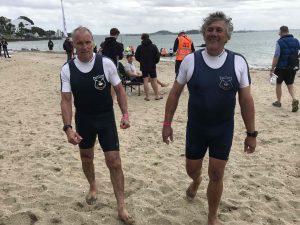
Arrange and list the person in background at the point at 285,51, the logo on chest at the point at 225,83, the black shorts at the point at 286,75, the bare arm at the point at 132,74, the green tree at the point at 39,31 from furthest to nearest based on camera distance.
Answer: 1. the green tree at the point at 39,31
2. the bare arm at the point at 132,74
3. the black shorts at the point at 286,75
4. the person in background at the point at 285,51
5. the logo on chest at the point at 225,83

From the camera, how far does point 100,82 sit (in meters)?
3.53

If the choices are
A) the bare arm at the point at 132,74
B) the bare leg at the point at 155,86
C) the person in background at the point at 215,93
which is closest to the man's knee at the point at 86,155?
the person in background at the point at 215,93

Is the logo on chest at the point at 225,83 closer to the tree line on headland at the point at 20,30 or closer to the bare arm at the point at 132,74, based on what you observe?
the bare arm at the point at 132,74

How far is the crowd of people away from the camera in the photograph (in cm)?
312

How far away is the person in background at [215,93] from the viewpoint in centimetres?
309

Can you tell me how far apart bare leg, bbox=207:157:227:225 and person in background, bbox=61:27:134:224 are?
844 mm

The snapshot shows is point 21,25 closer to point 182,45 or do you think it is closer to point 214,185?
point 182,45

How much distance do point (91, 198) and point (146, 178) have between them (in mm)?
884

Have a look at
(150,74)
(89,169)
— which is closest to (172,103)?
(89,169)

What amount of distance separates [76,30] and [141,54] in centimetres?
637

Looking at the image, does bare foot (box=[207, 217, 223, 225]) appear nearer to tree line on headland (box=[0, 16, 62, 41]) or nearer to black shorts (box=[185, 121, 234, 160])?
black shorts (box=[185, 121, 234, 160])

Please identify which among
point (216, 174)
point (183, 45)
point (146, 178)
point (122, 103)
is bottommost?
point (146, 178)

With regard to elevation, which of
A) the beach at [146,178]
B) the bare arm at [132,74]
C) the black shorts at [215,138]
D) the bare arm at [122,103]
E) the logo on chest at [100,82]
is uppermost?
the logo on chest at [100,82]

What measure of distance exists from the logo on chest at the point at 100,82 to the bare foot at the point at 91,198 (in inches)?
53.2
